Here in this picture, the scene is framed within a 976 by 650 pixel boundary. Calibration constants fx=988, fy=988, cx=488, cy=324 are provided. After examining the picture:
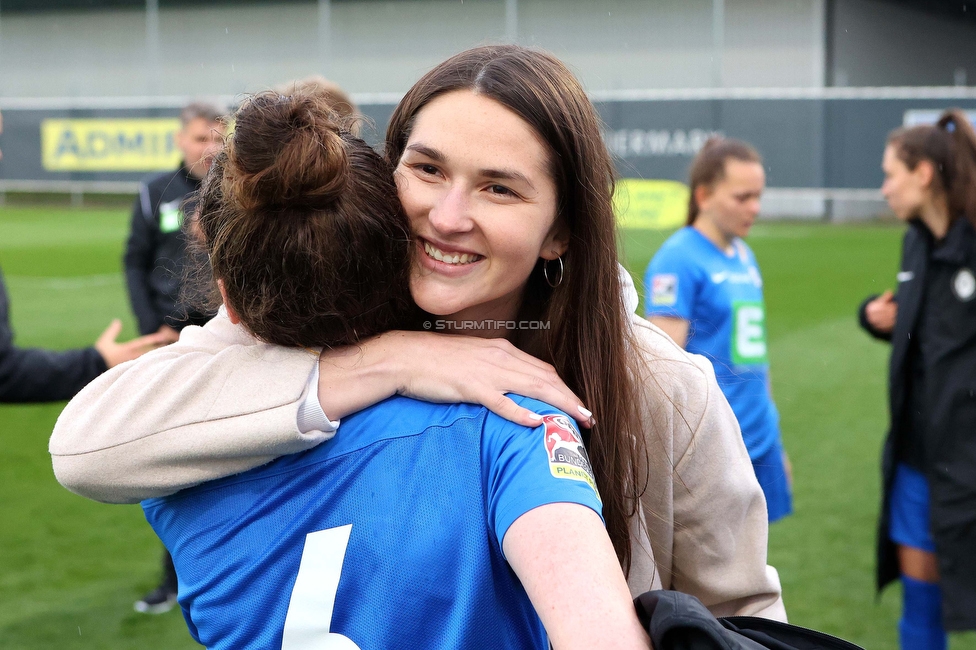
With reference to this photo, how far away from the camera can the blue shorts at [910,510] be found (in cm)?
375

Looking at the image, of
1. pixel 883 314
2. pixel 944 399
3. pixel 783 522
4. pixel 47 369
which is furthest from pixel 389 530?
pixel 783 522

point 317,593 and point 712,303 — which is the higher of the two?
point 712,303

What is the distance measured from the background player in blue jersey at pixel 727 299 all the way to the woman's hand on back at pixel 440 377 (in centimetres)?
271

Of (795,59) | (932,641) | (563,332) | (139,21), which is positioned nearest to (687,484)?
(563,332)

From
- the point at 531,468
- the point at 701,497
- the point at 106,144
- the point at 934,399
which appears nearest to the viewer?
the point at 531,468

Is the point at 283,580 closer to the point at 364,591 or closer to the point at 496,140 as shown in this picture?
the point at 364,591

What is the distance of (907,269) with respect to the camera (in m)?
3.97

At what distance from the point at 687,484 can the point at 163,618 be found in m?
3.41

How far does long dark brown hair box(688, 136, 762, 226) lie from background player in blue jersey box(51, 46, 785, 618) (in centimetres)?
315

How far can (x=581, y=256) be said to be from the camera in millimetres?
1689

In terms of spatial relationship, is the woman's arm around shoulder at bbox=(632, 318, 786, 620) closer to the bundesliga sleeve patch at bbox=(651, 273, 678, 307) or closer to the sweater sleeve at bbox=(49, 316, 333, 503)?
the sweater sleeve at bbox=(49, 316, 333, 503)

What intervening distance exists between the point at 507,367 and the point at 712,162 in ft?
12.3

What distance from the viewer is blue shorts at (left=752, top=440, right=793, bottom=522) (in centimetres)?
418

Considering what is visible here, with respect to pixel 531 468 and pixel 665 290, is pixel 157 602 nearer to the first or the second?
pixel 665 290
